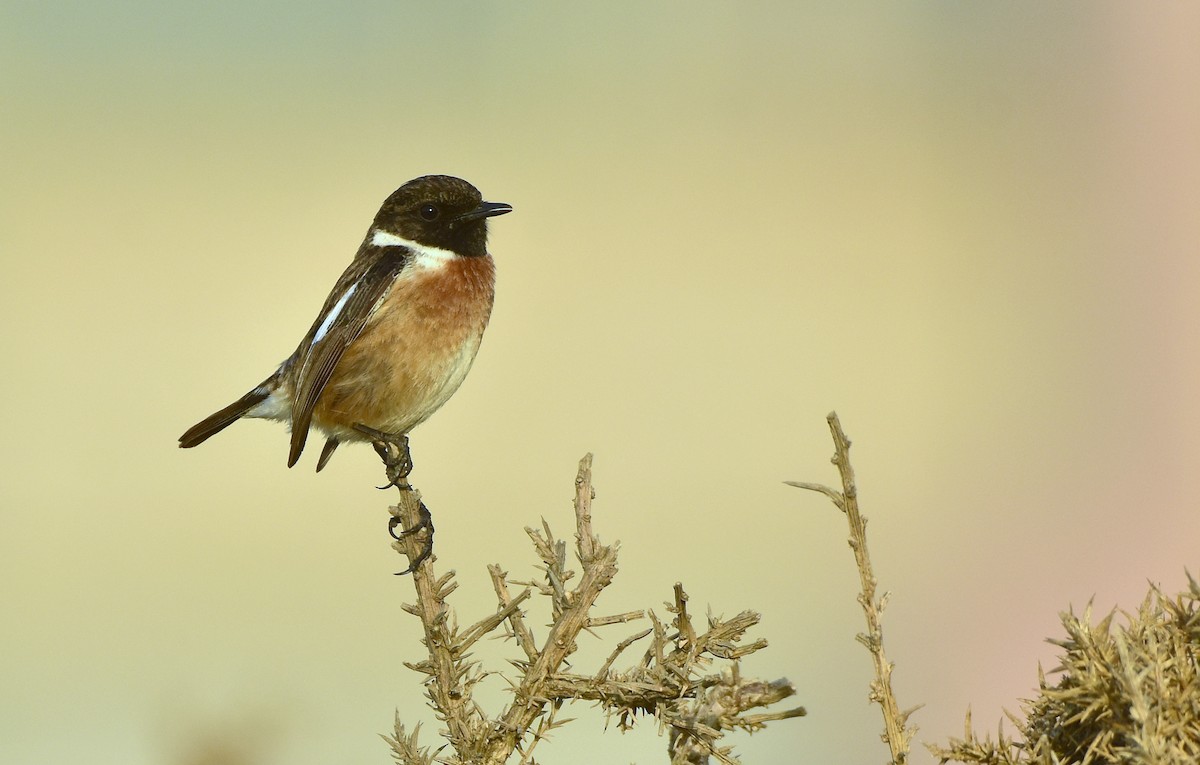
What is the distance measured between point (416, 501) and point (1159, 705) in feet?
3.53

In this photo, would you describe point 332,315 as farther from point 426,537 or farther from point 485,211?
point 426,537

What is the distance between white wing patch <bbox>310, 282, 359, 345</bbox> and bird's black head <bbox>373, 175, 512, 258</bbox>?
20 centimetres

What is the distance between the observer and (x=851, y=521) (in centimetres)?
102

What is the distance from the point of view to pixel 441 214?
2.52 metres

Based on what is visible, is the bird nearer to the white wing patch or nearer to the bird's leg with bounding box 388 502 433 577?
the white wing patch

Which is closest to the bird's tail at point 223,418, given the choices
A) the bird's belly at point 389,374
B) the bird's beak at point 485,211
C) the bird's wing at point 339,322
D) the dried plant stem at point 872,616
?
the bird's wing at point 339,322

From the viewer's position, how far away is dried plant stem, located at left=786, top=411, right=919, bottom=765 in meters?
0.97

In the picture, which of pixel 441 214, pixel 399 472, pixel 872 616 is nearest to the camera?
pixel 872 616

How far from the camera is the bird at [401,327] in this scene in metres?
2.40

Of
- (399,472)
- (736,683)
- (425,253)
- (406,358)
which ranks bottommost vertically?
(736,683)

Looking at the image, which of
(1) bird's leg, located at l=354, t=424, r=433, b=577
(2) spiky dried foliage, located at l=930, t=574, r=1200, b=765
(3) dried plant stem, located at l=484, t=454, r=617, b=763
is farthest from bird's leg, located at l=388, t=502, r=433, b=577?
(2) spiky dried foliage, located at l=930, t=574, r=1200, b=765

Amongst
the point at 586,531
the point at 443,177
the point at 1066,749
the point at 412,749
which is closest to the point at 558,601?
the point at 586,531

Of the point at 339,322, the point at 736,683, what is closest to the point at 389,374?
the point at 339,322

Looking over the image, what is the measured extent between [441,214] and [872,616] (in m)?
1.75
